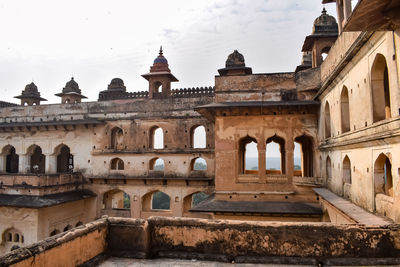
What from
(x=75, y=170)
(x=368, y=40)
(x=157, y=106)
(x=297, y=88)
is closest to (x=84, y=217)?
(x=75, y=170)

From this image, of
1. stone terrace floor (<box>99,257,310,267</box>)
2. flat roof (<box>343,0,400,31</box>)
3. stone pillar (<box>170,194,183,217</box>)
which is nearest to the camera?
flat roof (<box>343,0,400,31</box>)

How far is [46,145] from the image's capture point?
18.5 m

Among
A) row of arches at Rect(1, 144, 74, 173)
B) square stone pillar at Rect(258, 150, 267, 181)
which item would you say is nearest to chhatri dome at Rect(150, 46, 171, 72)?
row of arches at Rect(1, 144, 74, 173)

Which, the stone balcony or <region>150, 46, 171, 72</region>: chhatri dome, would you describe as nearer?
the stone balcony

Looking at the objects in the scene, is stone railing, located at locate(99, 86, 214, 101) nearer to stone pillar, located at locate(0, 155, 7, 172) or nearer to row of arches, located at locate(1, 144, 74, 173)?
row of arches, located at locate(1, 144, 74, 173)

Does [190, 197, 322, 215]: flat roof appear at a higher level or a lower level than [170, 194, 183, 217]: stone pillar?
higher

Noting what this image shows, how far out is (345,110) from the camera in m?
8.59

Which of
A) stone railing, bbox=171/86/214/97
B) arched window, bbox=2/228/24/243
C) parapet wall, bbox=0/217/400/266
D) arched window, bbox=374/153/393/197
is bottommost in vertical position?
arched window, bbox=2/228/24/243

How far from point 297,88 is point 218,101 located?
320 centimetres

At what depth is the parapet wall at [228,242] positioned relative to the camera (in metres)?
4.26

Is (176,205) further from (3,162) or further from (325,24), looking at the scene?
(3,162)

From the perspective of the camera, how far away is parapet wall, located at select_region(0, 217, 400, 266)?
426 cm

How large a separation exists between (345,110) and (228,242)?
5.88 meters

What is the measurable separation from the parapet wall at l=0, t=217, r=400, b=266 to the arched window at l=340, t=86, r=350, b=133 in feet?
15.5
